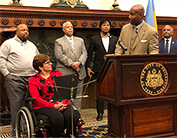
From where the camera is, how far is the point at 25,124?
3.26 metres

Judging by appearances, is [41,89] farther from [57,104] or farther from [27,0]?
[27,0]

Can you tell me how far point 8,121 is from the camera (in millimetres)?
4910

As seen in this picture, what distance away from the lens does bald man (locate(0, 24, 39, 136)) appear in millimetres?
4023

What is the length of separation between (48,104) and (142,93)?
103cm

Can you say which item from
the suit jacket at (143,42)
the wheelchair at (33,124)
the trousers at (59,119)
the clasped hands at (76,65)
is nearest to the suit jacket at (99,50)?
the clasped hands at (76,65)

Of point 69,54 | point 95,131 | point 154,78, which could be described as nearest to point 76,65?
point 69,54

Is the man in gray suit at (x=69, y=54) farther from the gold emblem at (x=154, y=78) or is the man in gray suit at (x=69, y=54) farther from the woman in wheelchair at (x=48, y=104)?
the gold emblem at (x=154, y=78)

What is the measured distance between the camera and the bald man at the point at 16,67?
4.02 m

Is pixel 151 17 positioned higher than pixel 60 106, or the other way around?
pixel 151 17

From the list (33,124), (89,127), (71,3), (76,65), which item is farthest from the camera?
(71,3)

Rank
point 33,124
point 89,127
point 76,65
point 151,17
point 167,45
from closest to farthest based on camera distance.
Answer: point 33,124
point 89,127
point 76,65
point 167,45
point 151,17

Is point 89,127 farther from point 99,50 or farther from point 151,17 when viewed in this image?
point 151,17

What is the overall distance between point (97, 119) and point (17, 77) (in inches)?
60.0

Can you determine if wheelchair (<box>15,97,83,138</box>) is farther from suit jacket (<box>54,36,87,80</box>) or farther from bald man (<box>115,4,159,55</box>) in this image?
suit jacket (<box>54,36,87,80</box>)
